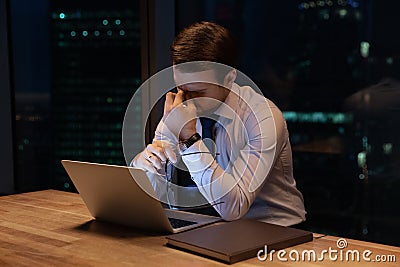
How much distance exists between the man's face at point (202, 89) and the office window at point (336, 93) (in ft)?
3.42

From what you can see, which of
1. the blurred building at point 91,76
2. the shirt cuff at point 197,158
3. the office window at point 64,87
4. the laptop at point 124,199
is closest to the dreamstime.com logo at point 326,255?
the laptop at point 124,199

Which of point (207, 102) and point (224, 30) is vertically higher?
point (224, 30)

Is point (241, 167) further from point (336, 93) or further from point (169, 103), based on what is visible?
point (336, 93)

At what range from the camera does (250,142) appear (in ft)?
5.49

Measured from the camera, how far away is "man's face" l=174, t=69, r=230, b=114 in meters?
1.62

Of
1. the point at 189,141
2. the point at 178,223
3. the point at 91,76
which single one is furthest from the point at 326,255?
the point at 91,76

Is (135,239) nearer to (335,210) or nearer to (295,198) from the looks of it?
(295,198)

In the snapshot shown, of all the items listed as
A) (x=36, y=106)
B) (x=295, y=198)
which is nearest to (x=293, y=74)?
(x=295, y=198)

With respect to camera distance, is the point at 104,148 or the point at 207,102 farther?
the point at 104,148

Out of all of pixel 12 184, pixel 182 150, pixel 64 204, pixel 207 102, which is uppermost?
pixel 207 102

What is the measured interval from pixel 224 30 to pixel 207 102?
23 cm

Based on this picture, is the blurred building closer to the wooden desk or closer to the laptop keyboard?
the wooden desk

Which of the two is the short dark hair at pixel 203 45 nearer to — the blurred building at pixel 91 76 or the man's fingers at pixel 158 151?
the man's fingers at pixel 158 151

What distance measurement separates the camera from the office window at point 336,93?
8.10ft
